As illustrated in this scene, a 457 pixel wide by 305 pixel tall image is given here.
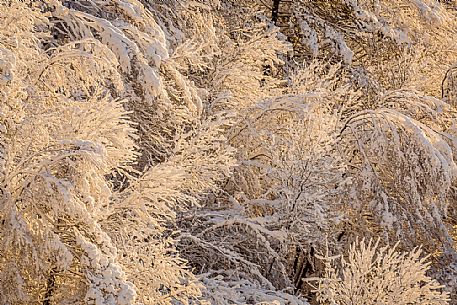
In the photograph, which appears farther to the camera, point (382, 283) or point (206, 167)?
point (382, 283)

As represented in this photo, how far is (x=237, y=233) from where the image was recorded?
680cm

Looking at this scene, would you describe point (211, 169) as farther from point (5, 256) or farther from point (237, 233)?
point (5, 256)

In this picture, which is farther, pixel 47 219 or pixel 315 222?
pixel 315 222

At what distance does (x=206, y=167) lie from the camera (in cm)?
597

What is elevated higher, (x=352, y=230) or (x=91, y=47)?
(x=91, y=47)

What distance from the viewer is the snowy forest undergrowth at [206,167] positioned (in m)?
4.09

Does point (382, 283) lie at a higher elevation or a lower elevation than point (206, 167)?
lower

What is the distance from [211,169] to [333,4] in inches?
205

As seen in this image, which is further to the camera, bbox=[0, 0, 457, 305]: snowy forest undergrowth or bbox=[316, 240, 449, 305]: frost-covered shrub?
bbox=[316, 240, 449, 305]: frost-covered shrub

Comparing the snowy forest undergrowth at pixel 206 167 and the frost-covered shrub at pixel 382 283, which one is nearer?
the snowy forest undergrowth at pixel 206 167

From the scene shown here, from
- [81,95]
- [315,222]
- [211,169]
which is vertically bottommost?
[315,222]

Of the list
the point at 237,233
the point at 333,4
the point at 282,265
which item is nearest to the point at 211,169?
the point at 237,233

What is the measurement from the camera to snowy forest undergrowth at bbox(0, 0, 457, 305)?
13.4ft

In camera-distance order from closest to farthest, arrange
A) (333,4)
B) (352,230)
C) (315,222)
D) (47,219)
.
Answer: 1. (47,219)
2. (315,222)
3. (352,230)
4. (333,4)
